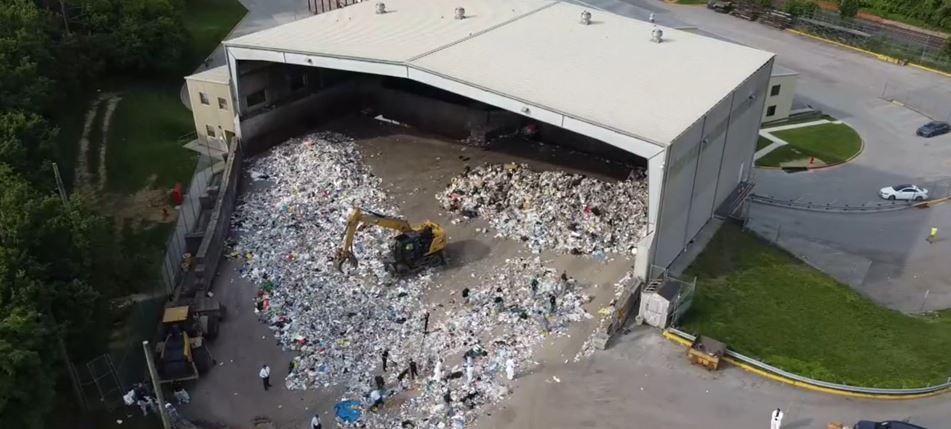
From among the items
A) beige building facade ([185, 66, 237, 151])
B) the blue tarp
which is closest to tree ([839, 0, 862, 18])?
beige building facade ([185, 66, 237, 151])

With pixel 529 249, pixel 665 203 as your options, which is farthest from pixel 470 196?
pixel 665 203

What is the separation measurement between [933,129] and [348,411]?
35.8 m

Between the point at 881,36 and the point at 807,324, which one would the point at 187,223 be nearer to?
the point at 807,324

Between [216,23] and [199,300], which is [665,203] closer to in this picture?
[199,300]

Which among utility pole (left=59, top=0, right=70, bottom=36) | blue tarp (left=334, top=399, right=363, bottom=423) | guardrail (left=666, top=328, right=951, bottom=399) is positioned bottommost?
blue tarp (left=334, top=399, right=363, bottom=423)

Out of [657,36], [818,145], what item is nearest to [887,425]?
[657,36]

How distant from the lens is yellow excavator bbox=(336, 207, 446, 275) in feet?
78.3

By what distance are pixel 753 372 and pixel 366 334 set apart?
1109cm

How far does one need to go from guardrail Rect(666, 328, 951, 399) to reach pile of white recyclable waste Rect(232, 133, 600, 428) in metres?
4.98

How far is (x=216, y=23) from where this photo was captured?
50.6 metres

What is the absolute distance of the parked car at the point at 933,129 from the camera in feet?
130

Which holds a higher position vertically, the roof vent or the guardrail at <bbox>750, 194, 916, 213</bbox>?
the roof vent

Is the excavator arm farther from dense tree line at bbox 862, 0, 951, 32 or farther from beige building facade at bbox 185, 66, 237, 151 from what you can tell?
dense tree line at bbox 862, 0, 951, 32

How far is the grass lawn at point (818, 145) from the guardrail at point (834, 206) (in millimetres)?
4000
